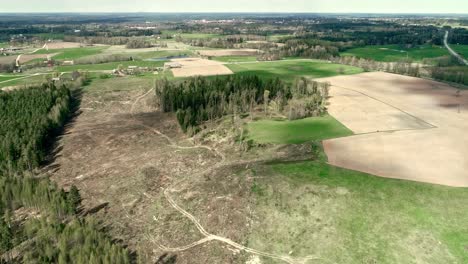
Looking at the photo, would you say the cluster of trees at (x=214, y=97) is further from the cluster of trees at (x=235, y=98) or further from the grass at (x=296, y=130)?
the grass at (x=296, y=130)

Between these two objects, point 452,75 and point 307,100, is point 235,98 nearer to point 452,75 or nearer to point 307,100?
point 307,100

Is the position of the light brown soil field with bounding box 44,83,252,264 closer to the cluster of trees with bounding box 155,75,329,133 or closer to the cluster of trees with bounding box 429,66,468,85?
the cluster of trees with bounding box 155,75,329,133

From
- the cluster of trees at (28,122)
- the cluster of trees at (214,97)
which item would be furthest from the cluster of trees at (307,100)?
the cluster of trees at (28,122)

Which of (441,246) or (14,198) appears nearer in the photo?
(441,246)

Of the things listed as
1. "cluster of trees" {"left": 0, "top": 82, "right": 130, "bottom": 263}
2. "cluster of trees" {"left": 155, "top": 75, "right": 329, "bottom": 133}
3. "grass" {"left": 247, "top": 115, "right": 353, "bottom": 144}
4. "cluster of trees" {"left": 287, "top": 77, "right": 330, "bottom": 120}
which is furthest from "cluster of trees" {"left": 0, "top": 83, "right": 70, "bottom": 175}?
"cluster of trees" {"left": 287, "top": 77, "right": 330, "bottom": 120}

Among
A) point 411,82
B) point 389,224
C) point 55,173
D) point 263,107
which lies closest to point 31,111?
point 55,173

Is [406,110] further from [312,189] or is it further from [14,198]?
[14,198]
